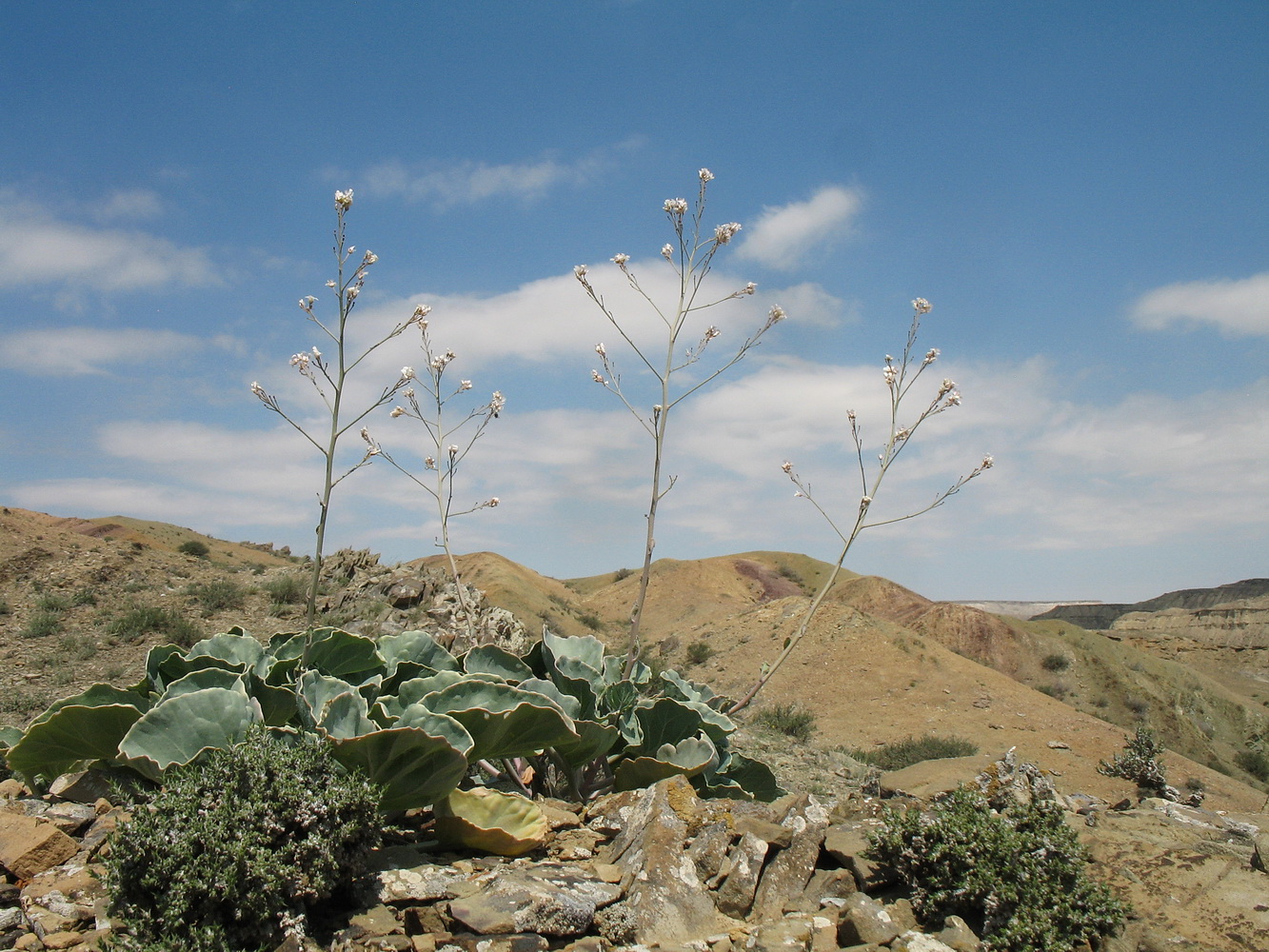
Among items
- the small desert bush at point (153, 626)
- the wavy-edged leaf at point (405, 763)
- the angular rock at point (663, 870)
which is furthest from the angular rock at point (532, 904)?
the small desert bush at point (153, 626)

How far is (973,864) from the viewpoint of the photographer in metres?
3.24

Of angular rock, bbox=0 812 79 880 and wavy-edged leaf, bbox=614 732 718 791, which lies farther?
wavy-edged leaf, bbox=614 732 718 791

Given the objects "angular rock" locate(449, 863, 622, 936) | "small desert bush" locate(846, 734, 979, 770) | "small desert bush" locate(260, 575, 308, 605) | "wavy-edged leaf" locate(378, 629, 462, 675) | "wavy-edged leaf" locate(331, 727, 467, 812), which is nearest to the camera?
"angular rock" locate(449, 863, 622, 936)

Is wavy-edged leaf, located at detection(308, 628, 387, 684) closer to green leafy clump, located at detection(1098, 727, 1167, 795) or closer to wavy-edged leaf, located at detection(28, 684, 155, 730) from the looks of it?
wavy-edged leaf, located at detection(28, 684, 155, 730)

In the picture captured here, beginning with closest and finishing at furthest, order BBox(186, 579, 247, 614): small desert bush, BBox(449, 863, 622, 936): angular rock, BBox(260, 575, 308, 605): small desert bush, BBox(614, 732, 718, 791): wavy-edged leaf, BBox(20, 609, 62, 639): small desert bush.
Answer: BBox(449, 863, 622, 936): angular rock, BBox(614, 732, 718, 791): wavy-edged leaf, BBox(20, 609, 62, 639): small desert bush, BBox(186, 579, 247, 614): small desert bush, BBox(260, 575, 308, 605): small desert bush

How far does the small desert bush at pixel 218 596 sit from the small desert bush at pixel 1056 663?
24.7m

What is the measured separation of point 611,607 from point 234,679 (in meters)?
33.9

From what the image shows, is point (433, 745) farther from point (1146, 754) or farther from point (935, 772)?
point (1146, 754)

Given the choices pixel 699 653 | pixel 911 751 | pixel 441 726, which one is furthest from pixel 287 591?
pixel 441 726

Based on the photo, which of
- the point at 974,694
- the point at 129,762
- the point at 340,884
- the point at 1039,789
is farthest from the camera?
the point at 974,694

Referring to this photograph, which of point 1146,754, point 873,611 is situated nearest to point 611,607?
point 873,611

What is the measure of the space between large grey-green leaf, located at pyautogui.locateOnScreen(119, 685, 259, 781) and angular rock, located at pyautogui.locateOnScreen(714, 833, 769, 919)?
6.89ft

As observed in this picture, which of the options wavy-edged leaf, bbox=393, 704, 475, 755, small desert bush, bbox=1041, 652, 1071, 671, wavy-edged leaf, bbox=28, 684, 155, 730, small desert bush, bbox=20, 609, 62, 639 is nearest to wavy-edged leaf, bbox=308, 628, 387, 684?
wavy-edged leaf, bbox=28, 684, 155, 730

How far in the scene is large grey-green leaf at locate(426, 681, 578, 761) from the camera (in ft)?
11.5
